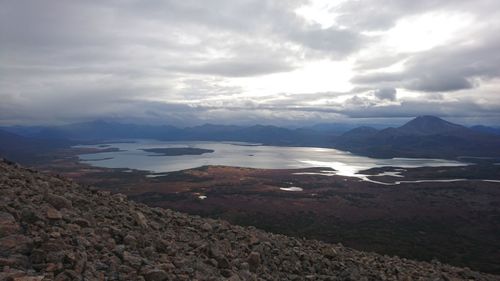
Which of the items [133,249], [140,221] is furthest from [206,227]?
[133,249]

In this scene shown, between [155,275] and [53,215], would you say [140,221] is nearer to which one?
[53,215]

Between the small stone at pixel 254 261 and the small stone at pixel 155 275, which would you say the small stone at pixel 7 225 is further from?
the small stone at pixel 254 261

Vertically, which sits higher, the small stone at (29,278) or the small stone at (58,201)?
the small stone at (58,201)

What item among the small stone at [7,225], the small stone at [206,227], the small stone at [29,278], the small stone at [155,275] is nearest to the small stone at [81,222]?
the small stone at [7,225]

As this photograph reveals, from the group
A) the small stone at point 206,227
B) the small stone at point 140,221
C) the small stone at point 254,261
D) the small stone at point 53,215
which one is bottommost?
the small stone at point 254,261

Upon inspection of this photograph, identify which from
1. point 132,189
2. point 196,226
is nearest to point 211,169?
point 132,189

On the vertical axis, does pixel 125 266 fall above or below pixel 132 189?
above

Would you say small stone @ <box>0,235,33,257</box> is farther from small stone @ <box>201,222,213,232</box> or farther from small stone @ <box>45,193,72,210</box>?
small stone @ <box>201,222,213,232</box>

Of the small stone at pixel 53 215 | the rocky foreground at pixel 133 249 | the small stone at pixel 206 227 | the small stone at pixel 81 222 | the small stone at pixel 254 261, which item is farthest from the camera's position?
the small stone at pixel 206 227

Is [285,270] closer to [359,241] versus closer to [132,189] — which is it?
[359,241]
